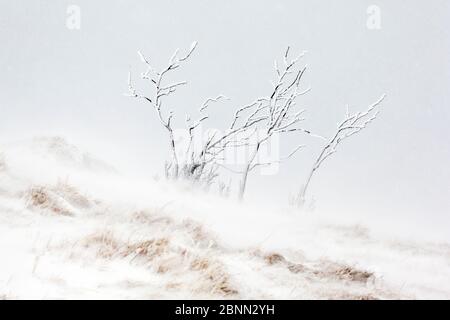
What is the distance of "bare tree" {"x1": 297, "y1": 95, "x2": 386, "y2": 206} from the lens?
9.14 m

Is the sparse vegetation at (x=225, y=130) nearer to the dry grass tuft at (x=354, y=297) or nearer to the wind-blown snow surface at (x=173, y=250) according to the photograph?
the wind-blown snow surface at (x=173, y=250)

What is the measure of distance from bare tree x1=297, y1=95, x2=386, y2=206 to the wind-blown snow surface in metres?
2.78

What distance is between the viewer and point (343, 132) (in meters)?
9.37

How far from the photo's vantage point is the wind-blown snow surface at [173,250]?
3037 millimetres

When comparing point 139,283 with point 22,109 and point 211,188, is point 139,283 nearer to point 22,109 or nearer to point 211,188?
point 211,188

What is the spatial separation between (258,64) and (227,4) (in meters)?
23.0

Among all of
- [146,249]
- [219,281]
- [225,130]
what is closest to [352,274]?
[219,281]

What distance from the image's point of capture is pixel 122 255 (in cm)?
339

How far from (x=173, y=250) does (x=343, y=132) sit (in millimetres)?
6493

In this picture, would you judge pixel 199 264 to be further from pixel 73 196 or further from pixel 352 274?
pixel 73 196

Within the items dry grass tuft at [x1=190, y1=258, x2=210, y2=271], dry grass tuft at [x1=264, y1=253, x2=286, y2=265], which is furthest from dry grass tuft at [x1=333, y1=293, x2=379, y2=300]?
dry grass tuft at [x1=190, y1=258, x2=210, y2=271]

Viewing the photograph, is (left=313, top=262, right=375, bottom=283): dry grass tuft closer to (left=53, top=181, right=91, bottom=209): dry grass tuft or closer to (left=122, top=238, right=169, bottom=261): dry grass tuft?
(left=122, top=238, right=169, bottom=261): dry grass tuft

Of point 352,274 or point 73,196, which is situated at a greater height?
point 73,196

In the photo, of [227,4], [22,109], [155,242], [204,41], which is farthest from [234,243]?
[227,4]
